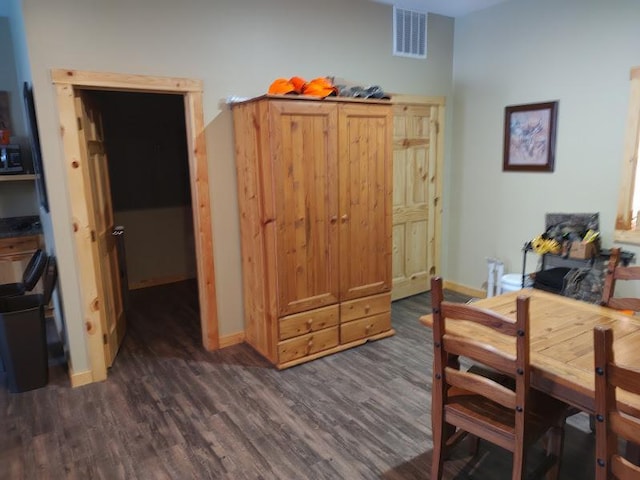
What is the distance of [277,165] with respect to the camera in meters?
2.96

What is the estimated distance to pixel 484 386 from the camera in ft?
5.66

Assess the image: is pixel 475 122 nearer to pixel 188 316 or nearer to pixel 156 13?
pixel 156 13

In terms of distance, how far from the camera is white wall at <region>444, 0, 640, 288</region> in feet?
11.3

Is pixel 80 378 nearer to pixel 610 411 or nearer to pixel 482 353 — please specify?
pixel 482 353

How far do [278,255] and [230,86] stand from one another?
1319mm

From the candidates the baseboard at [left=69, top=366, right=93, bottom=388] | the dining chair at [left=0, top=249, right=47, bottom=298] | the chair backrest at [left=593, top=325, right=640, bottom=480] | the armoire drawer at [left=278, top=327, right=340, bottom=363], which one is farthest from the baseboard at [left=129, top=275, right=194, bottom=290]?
the chair backrest at [left=593, top=325, right=640, bottom=480]

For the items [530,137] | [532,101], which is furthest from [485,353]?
[532,101]

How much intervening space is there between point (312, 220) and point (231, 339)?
1237 mm

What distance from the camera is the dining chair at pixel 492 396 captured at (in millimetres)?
1594

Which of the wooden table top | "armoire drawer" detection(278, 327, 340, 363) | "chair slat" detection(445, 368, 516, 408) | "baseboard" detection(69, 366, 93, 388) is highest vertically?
the wooden table top

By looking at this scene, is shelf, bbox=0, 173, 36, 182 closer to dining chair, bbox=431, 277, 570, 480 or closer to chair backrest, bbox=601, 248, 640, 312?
dining chair, bbox=431, 277, 570, 480

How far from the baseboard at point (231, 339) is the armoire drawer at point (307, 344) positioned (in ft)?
1.89

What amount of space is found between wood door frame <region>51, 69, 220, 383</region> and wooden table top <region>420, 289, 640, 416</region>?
1940mm

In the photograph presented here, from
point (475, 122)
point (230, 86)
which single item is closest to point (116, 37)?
point (230, 86)
